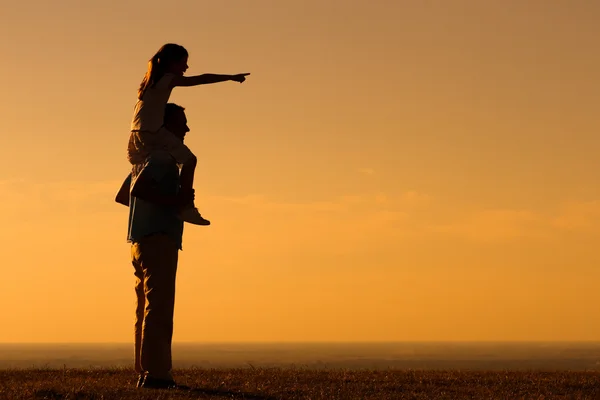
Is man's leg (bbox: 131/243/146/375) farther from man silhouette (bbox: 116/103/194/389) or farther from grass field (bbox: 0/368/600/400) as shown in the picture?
grass field (bbox: 0/368/600/400)

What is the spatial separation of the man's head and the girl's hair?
45cm

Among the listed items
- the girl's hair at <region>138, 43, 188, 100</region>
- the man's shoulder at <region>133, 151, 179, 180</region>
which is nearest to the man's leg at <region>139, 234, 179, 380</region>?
the man's shoulder at <region>133, 151, 179, 180</region>

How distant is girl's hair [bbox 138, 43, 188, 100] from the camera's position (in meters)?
12.3

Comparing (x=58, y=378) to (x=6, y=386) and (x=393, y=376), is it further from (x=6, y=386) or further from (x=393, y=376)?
(x=393, y=376)

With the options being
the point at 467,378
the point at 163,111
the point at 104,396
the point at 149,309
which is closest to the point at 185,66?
the point at 163,111

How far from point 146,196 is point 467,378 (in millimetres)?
6065

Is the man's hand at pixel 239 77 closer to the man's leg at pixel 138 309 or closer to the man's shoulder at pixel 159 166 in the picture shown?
the man's shoulder at pixel 159 166

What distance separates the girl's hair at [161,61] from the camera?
40.4ft

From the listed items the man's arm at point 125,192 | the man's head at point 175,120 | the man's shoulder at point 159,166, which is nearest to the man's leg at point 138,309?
the man's arm at point 125,192

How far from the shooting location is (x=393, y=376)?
15383mm

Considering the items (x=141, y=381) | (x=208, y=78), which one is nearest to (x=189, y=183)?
(x=208, y=78)

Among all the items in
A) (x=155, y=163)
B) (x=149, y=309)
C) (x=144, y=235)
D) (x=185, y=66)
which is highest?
(x=185, y=66)

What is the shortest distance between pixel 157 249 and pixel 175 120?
1724mm

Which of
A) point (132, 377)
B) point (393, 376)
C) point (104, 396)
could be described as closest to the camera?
point (104, 396)
